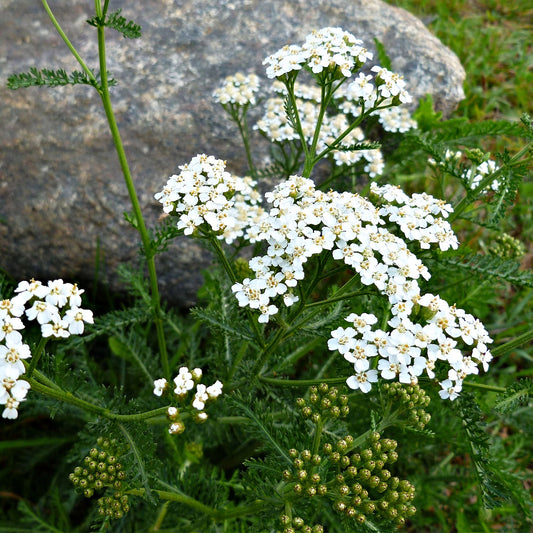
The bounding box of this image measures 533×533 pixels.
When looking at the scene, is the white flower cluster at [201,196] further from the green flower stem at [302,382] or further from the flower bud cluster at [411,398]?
the flower bud cluster at [411,398]

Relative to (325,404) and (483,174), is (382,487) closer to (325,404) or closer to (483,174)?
(325,404)

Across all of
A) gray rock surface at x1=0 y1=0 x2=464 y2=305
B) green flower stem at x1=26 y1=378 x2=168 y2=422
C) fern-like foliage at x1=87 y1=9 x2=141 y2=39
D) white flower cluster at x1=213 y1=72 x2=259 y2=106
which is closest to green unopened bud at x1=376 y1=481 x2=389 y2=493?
green flower stem at x1=26 y1=378 x2=168 y2=422

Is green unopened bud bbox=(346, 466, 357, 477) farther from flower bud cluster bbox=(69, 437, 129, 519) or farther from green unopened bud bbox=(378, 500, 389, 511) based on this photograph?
flower bud cluster bbox=(69, 437, 129, 519)

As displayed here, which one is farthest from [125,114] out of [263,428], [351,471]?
[351,471]

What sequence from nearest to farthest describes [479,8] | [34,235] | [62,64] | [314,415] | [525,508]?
[314,415], [525,508], [34,235], [62,64], [479,8]

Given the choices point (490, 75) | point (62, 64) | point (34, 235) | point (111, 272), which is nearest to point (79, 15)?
point (62, 64)

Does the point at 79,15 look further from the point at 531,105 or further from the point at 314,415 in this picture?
the point at 531,105
